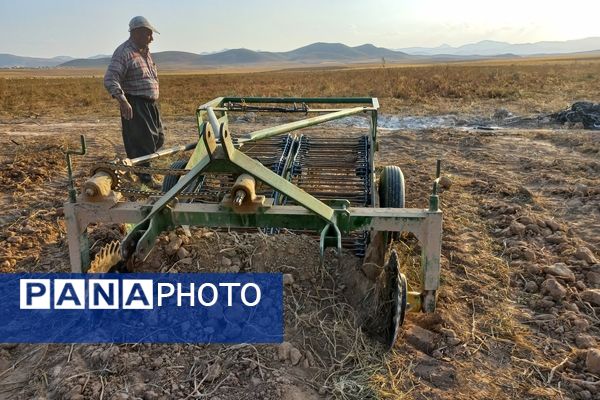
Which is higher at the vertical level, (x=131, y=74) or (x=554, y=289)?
(x=131, y=74)

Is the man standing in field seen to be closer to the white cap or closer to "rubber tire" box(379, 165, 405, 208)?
the white cap

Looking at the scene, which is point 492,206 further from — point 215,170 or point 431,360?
point 215,170

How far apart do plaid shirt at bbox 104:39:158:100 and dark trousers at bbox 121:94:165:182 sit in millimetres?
108

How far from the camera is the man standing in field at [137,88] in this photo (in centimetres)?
541

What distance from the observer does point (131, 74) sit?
5.60 meters

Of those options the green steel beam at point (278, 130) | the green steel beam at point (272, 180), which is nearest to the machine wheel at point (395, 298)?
the green steel beam at point (272, 180)

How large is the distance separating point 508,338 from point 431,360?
68 centimetres

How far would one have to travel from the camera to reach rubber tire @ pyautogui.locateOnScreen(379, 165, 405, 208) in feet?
14.4

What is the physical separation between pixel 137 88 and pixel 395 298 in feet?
13.4

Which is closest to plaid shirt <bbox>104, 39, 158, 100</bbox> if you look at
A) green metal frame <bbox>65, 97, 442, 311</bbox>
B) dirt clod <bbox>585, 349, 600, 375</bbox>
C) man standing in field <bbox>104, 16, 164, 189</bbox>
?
man standing in field <bbox>104, 16, 164, 189</bbox>

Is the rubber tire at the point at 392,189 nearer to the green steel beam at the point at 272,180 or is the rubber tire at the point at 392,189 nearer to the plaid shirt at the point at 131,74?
the green steel beam at the point at 272,180

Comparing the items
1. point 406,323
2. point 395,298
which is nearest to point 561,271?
point 406,323

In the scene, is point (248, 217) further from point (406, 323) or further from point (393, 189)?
point (393, 189)

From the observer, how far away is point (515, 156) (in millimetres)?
8891
